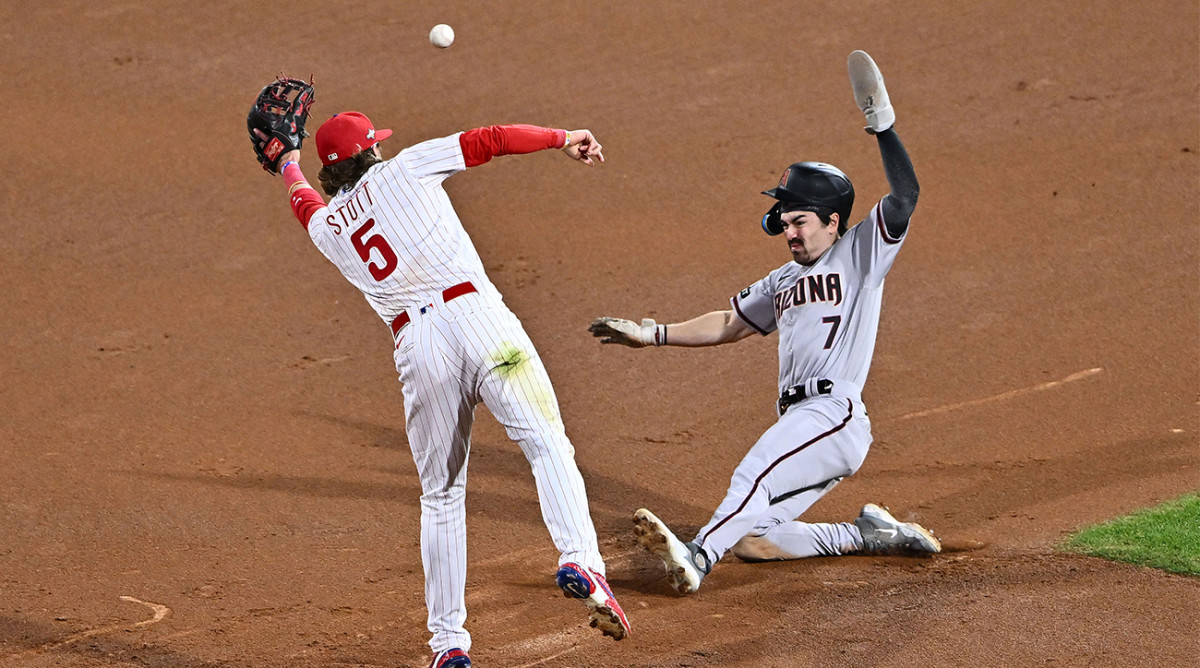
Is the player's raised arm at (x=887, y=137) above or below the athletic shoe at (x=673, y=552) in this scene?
above

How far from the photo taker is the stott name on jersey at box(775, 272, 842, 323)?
5.04 m

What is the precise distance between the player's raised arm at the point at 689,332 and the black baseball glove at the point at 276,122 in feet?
4.90

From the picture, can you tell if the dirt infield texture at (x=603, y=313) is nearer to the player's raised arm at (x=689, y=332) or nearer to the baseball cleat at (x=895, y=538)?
the baseball cleat at (x=895, y=538)

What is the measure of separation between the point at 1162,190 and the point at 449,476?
741cm

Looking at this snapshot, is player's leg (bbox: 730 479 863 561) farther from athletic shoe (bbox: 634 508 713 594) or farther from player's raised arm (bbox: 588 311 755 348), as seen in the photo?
player's raised arm (bbox: 588 311 755 348)

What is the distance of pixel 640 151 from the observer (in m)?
10.9

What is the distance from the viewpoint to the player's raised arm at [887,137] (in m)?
4.68

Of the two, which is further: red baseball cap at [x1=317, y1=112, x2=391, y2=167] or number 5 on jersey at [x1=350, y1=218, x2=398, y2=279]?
red baseball cap at [x1=317, y1=112, x2=391, y2=167]

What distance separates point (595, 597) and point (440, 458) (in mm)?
742

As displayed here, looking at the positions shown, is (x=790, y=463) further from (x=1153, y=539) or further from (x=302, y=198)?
(x=302, y=198)

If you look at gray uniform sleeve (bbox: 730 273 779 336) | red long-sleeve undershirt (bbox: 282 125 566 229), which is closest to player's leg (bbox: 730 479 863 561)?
gray uniform sleeve (bbox: 730 273 779 336)

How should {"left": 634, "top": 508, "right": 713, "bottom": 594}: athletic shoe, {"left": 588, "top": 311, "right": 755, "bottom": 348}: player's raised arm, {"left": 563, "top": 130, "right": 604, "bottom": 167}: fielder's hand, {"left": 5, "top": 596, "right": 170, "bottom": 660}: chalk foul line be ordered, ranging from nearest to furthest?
1. {"left": 563, "top": 130, "right": 604, "bottom": 167}: fielder's hand
2. {"left": 634, "top": 508, "right": 713, "bottom": 594}: athletic shoe
3. {"left": 5, "top": 596, "right": 170, "bottom": 660}: chalk foul line
4. {"left": 588, "top": 311, "right": 755, "bottom": 348}: player's raised arm

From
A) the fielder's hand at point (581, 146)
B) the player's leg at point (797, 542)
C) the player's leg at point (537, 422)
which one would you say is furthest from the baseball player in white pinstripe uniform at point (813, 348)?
the fielder's hand at point (581, 146)

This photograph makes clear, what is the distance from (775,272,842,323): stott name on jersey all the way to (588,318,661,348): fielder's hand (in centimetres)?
58
